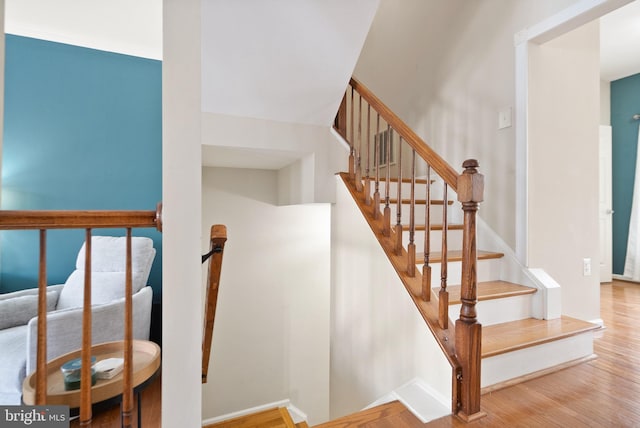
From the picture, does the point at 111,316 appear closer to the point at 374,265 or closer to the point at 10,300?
the point at 10,300

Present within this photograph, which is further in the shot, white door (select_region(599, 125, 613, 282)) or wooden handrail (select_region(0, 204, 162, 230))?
white door (select_region(599, 125, 613, 282))

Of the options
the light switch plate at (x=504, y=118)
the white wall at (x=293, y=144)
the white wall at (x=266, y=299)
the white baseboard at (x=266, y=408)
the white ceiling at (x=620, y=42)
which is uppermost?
the white ceiling at (x=620, y=42)

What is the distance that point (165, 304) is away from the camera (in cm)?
103

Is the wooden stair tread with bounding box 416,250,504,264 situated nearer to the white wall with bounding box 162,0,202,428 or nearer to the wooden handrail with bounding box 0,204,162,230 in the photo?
the white wall with bounding box 162,0,202,428

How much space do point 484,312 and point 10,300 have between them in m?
3.20

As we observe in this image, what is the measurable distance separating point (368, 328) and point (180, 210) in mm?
1603

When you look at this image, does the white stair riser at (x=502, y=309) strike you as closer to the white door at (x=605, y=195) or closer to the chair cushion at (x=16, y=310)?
the chair cushion at (x=16, y=310)

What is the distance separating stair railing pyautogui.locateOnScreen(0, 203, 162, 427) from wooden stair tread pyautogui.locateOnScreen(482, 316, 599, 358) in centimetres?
149

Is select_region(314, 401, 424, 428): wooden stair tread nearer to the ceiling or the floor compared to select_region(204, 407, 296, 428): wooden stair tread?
nearer to the ceiling

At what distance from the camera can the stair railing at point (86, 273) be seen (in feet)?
2.96

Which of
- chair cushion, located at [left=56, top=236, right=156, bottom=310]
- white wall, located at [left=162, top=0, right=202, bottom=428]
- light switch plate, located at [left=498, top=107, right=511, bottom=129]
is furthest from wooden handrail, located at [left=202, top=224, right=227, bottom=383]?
light switch plate, located at [left=498, top=107, right=511, bottom=129]

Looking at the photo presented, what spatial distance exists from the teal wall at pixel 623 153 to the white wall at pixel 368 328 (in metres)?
4.00

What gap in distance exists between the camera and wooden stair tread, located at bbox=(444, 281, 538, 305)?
5.62ft

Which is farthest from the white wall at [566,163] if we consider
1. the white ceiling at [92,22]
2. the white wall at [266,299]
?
the white ceiling at [92,22]
